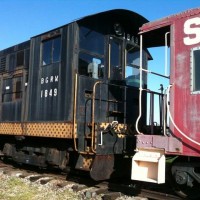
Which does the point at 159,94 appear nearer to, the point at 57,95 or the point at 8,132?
the point at 57,95

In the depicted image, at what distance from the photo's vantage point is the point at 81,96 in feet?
25.5

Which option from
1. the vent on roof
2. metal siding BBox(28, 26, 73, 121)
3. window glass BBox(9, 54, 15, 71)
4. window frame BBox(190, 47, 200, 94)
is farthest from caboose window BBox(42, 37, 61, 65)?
window frame BBox(190, 47, 200, 94)

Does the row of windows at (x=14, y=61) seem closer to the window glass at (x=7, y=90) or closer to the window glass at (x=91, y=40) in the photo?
the window glass at (x=7, y=90)

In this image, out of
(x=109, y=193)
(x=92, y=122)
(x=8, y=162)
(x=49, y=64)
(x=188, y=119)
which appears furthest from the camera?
(x=8, y=162)

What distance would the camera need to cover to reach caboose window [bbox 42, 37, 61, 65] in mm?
8367

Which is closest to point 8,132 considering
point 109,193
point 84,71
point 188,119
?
point 84,71

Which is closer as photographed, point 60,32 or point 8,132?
point 60,32

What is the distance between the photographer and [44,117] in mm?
8438

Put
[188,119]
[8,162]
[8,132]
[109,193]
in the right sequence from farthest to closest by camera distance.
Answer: [8,162] → [8,132] → [109,193] → [188,119]

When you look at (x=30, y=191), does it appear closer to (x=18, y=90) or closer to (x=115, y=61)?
(x=18, y=90)

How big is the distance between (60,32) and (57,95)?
5.07 ft

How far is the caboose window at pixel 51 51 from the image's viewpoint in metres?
8.37

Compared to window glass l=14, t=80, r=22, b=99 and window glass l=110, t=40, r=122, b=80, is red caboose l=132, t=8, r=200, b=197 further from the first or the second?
window glass l=14, t=80, r=22, b=99

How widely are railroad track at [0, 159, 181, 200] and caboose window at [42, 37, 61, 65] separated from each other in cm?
291
